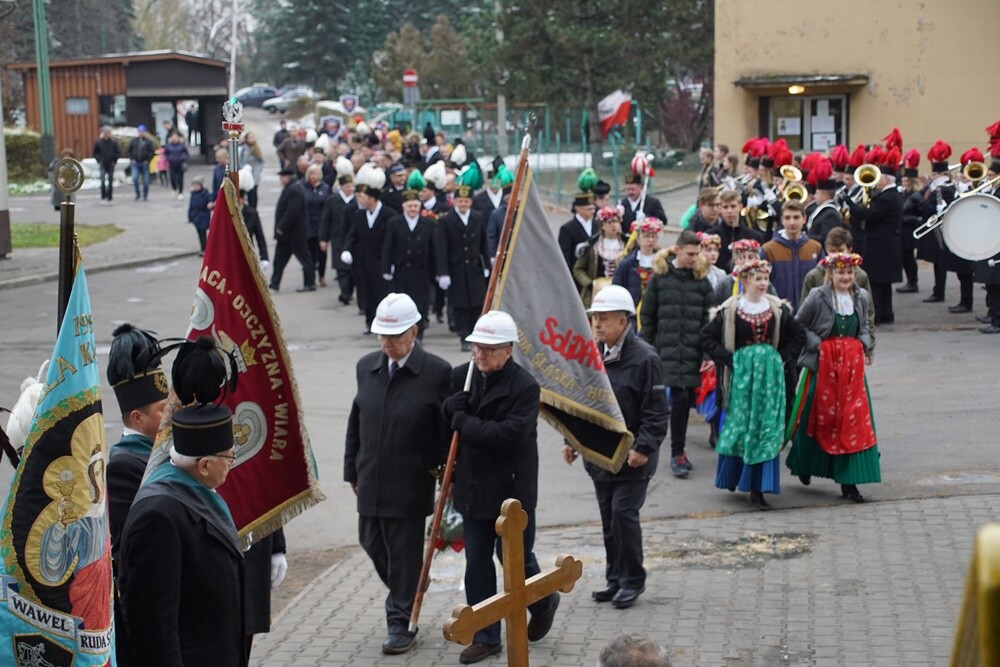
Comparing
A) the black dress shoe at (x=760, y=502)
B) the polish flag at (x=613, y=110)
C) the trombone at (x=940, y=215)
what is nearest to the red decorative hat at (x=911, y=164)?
the trombone at (x=940, y=215)

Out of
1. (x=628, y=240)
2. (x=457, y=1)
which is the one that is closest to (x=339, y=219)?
(x=628, y=240)

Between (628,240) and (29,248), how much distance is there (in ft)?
52.9

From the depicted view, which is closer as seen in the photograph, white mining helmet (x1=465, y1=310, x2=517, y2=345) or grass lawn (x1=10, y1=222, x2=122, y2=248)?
white mining helmet (x1=465, y1=310, x2=517, y2=345)

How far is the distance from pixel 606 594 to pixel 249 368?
2838mm

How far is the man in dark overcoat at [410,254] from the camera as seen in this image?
16.2m

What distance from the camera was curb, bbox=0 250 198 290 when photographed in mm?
21203

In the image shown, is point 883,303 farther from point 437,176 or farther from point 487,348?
point 487,348

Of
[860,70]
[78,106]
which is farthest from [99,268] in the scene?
[78,106]

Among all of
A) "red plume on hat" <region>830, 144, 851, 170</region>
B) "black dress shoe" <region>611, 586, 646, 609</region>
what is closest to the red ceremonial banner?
"black dress shoe" <region>611, 586, 646, 609</region>

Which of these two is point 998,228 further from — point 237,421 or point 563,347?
point 237,421

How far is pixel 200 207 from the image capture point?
23297mm

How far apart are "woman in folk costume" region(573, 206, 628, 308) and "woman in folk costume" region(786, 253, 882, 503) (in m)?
3.44

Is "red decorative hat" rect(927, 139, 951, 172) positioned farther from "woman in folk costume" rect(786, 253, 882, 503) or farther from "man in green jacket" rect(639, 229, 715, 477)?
"woman in folk costume" rect(786, 253, 882, 503)

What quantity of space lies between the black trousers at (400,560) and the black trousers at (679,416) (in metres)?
3.75
